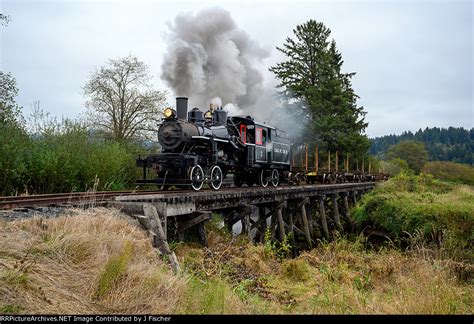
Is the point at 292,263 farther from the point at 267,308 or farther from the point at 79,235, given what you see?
the point at 79,235

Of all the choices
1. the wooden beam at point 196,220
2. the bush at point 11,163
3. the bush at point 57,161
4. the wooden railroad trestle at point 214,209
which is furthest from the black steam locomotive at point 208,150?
the bush at point 11,163

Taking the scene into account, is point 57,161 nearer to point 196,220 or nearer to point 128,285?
point 196,220

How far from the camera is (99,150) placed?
545 inches

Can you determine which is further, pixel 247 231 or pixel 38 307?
pixel 247 231

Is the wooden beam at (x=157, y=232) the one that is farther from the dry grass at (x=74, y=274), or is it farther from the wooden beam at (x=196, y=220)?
the wooden beam at (x=196, y=220)

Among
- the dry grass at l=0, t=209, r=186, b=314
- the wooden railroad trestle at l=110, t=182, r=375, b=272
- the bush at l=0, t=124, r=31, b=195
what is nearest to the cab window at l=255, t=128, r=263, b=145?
the wooden railroad trestle at l=110, t=182, r=375, b=272

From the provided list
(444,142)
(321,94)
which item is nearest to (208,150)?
(321,94)

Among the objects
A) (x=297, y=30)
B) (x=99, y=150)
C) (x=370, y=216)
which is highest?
(x=297, y=30)

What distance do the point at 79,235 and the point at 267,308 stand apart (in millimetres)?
2475

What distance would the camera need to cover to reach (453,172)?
166 ft

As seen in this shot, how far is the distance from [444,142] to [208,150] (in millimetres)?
138135

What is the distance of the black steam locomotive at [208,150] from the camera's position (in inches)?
426

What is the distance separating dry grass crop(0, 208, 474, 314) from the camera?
3.68 metres

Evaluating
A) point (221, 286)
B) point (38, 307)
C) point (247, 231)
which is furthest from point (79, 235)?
point (247, 231)
